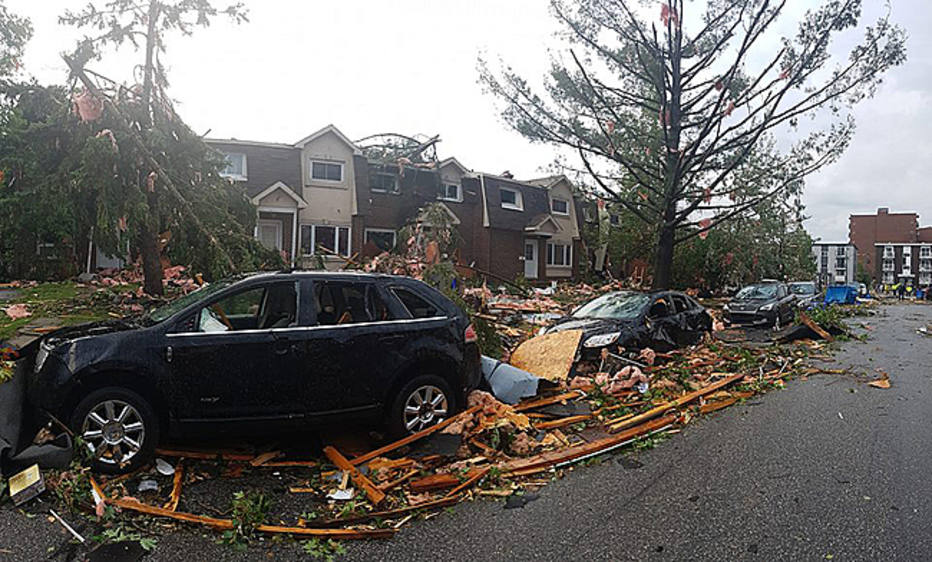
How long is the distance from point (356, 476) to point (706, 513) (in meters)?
2.70

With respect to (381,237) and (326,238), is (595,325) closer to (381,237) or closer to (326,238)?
(326,238)

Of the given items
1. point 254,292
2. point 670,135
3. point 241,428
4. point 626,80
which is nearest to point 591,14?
point 626,80

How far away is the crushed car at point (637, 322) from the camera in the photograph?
10094 millimetres

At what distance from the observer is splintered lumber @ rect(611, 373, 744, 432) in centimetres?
698

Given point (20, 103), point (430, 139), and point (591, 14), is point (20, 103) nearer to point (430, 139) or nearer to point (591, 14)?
point (591, 14)

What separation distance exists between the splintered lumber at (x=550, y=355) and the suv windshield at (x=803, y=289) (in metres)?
17.5

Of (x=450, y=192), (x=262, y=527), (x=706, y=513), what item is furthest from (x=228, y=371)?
(x=450, y=192)

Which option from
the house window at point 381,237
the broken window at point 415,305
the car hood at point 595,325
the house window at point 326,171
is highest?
the house window at point 326,171

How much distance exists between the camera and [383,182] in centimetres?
2897

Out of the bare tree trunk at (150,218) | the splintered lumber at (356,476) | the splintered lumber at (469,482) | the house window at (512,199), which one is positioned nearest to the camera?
the splintered lumber at (356,476)

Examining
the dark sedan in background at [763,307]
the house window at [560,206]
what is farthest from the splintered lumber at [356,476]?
the house window at [560,206]

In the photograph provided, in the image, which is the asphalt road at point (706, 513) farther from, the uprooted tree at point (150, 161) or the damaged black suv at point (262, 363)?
the uprooted tree at point (150, 161)

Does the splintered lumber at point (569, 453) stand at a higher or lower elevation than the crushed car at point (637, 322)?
lower

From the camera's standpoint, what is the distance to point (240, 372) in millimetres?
5656
